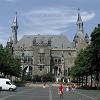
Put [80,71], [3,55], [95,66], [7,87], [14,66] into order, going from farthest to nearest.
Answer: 1. [14,66]
2. [3,55]
3. [80,71]
4. [95,66]
5. [7,87]

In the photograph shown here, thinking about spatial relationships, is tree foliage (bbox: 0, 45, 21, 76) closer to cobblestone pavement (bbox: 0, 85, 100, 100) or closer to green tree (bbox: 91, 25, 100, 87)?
green tree (bbox: 91, 25, 100, 87)

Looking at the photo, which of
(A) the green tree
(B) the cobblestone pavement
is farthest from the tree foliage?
(B) the cobblestone pavement

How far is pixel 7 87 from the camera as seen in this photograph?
78188 mm

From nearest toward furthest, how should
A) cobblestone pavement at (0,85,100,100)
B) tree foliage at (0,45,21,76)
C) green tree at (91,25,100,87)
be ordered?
cobblestone pavement at (0,85,100,100) → green tree at (91,25,100,87) → tree foliage at (0,45,21,76)

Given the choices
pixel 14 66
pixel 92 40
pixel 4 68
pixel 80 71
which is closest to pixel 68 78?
pixel 14 66

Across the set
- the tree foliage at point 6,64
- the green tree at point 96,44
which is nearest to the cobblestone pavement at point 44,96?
the green tree at point 96,44

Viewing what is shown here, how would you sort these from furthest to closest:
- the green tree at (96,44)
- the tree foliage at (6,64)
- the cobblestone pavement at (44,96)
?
the tree foliage at (6,64)
the green tree at (96,44)
the cobblestone pavement at (44,96)

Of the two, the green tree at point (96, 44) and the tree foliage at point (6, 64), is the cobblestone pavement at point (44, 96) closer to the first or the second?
the green tree at point (96, 44)

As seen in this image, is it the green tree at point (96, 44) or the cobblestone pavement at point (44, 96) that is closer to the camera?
the cobblestone pavement at point (44, 96)

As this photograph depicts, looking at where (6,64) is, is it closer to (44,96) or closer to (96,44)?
(96,44)

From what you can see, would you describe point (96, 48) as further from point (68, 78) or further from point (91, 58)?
point (68, 78)

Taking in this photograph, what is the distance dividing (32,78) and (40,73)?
458 inches

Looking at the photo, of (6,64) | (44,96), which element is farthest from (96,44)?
(6,64)

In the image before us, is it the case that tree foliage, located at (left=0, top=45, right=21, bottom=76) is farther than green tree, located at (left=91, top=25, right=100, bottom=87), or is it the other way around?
tree foliage, located at (left=0, top=45, right=21, bottom=76)
